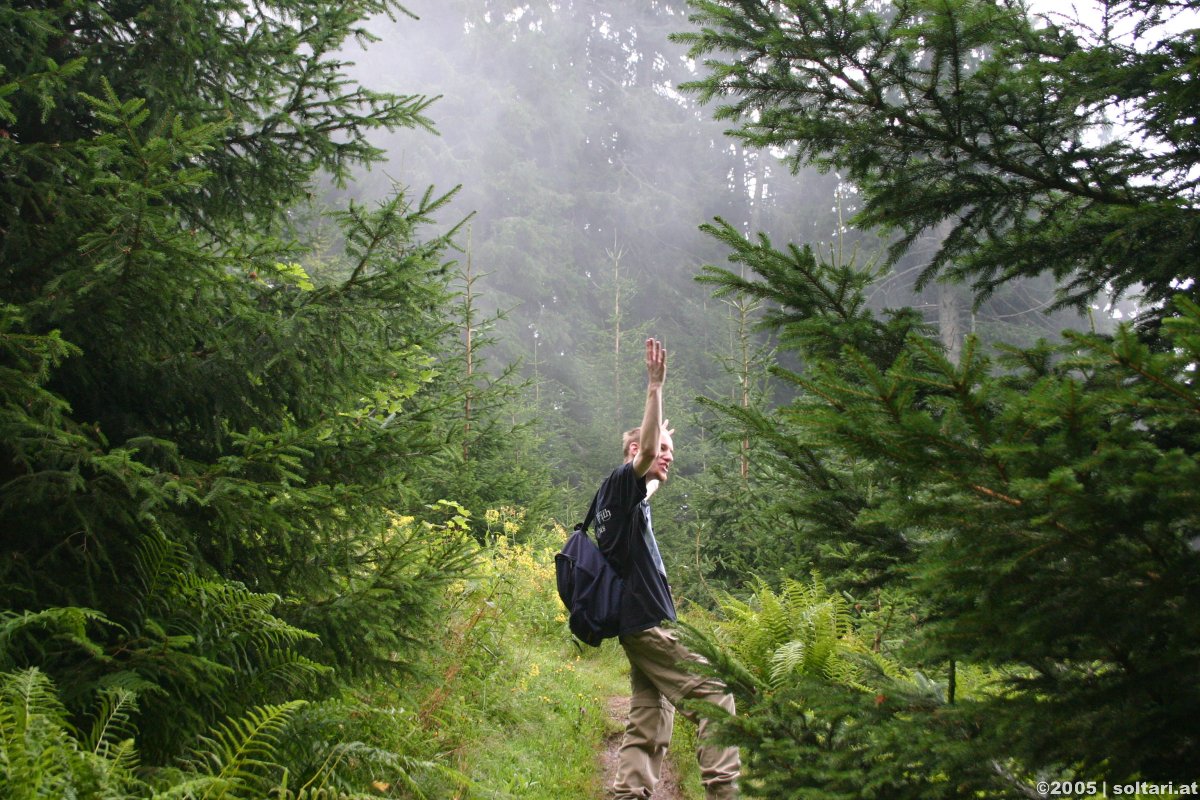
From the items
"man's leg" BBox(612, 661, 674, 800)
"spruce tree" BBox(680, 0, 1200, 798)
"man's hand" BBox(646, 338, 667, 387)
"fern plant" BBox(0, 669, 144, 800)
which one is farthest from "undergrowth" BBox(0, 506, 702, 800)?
"spruce tree" BBox(680, 0, 1200, 798)

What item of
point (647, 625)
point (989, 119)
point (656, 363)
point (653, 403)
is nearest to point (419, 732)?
point (647, 625)

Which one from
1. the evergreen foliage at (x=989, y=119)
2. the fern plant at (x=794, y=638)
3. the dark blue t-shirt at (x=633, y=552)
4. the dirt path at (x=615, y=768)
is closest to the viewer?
the evergreen foliage at (x=989, y=119)

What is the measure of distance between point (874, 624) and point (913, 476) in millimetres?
4797

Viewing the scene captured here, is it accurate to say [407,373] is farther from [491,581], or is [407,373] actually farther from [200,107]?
[491,581]

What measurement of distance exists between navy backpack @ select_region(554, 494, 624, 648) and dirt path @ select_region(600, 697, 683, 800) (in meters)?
→ 1.65

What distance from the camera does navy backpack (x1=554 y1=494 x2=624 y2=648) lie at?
4.07 meters

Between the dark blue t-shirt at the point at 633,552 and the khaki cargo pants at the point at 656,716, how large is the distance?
0.37 feet

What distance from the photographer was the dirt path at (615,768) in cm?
514

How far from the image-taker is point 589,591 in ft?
13.7

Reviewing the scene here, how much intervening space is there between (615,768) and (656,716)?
1.92m

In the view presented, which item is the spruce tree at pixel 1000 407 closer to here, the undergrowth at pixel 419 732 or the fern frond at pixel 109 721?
the undergrowth at pixel 419 732

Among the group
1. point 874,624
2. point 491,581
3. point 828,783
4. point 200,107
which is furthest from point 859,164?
point 491,581

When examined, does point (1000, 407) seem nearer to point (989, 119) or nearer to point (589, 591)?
point (989, 119)

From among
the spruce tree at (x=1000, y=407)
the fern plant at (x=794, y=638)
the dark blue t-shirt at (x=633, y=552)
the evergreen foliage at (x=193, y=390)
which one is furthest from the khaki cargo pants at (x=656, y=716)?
the spruce tree at (x=1000, y=407)
